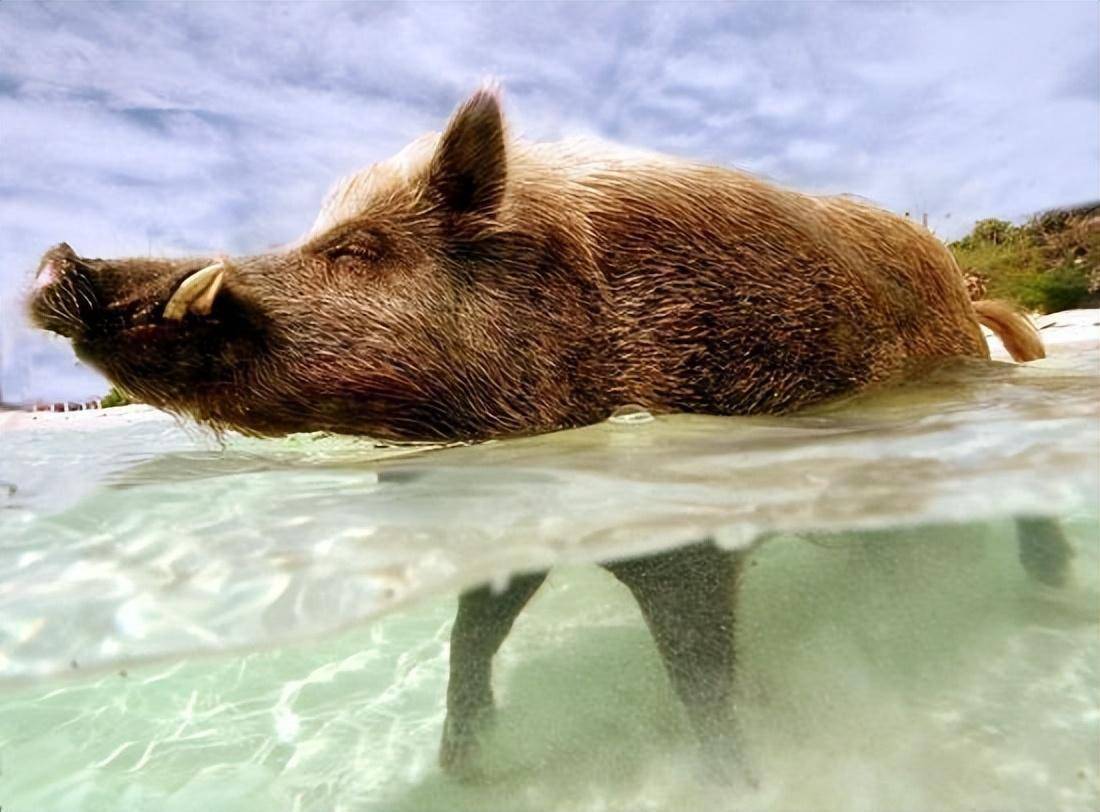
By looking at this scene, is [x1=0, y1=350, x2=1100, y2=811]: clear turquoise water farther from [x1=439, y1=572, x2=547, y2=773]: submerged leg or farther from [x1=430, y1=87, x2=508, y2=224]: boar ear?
[x1=430, y1=87, x2=508, y2=224]: boar ear

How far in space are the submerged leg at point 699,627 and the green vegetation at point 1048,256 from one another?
28.2 feet

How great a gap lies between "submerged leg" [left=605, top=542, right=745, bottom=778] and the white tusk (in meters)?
1.42

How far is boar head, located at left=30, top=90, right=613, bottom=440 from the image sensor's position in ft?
7.82

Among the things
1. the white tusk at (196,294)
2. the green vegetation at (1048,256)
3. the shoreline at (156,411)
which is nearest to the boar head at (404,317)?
the white tusk at (196,294)

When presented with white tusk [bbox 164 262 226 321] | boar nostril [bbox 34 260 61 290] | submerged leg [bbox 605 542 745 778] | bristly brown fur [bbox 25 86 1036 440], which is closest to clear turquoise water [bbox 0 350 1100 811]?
submerged leg [bbox 605 542 745 778]

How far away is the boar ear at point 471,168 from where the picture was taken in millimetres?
2639

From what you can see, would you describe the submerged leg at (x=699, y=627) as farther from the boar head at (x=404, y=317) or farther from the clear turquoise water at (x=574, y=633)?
the boar head at (x=404, y=317)

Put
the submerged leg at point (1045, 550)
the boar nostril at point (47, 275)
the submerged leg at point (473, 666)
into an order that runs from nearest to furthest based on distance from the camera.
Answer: the boar nostril at point (47, 275) < the submerged leg at point (473, 666) < the submerged leg at point (1045, 550)

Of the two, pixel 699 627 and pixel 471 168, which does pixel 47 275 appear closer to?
pixel 471 168

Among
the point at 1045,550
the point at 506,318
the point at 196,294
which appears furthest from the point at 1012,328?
the point at 196,294

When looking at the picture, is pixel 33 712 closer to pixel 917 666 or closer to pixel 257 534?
pixel 257 534

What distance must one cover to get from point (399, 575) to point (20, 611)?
1.09 m

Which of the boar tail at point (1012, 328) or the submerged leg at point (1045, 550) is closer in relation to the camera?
the submerged leg at point (1045, 550)

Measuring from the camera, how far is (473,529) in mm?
2672
